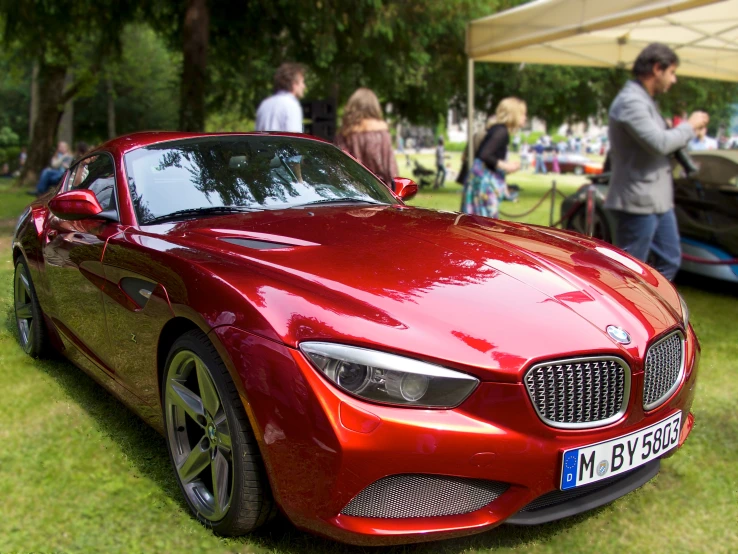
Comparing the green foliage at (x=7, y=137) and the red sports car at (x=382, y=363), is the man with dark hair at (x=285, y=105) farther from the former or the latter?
the green foliage at (x=7, y=137)

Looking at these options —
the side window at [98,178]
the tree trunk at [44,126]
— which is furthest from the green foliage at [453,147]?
the side window at [98,178]

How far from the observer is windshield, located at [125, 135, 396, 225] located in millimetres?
3363

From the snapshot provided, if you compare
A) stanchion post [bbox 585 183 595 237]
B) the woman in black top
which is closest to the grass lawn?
the woman in black top

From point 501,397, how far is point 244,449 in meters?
0.79

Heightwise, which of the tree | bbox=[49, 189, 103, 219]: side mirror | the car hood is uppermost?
the tree

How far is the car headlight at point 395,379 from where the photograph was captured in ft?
7.01

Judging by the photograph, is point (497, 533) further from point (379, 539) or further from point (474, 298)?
point (474, 298)

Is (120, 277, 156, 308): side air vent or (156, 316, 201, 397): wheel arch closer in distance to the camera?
(156, 316, 201, 397): wheel arch

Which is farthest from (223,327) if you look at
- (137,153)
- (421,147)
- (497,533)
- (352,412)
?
(421,147)

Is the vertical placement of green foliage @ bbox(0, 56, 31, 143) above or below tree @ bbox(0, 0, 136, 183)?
below

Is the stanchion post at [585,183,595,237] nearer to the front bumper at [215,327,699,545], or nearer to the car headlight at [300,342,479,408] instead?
the front bumper at [215,327,699,545]

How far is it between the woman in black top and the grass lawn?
3.22 metres

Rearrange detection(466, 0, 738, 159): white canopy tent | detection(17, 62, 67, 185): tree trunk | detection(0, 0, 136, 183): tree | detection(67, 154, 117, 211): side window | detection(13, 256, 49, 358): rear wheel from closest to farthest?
detection(67, 154, 117, 211): side window, detection(13, 256, 49, 358): rear wheel, detection(466, 0, 738, 159): white canopy tent, detection(0, 0, 136, 183): tree, detection(17, 62, 67, 185): tree trunk

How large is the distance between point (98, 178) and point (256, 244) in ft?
4.79
